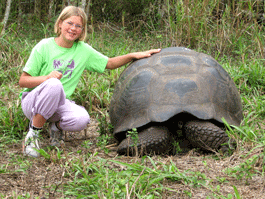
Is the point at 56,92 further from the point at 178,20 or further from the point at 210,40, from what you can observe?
the point at 210,40

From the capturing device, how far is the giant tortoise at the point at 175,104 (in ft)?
8.91

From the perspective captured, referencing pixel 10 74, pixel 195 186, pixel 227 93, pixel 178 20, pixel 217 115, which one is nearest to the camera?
pixel 195 186

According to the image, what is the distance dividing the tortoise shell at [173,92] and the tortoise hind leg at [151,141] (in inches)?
4.1

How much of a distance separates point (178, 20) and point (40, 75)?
2.86 metres

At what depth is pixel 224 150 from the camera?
9.10 feet

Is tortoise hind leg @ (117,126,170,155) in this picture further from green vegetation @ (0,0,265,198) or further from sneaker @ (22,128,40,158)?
sneaker @ (22,128,40,158)

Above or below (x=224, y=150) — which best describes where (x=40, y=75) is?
above

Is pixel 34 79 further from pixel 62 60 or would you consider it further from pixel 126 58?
pixel 126 58

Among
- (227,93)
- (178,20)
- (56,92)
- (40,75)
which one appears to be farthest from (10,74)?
(227,93)

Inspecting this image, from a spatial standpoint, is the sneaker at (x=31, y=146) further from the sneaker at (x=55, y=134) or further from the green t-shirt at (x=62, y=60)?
the green t-shirt at (x=62, y=60)

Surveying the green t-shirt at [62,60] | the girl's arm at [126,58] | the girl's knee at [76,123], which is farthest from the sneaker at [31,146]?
the girl's arm at [126,58]

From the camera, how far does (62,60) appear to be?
3.16 m

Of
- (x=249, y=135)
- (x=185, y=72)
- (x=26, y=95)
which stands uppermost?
(x=185, y=72)

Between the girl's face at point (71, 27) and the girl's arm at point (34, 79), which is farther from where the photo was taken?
the girl's face at point (71, 27)
